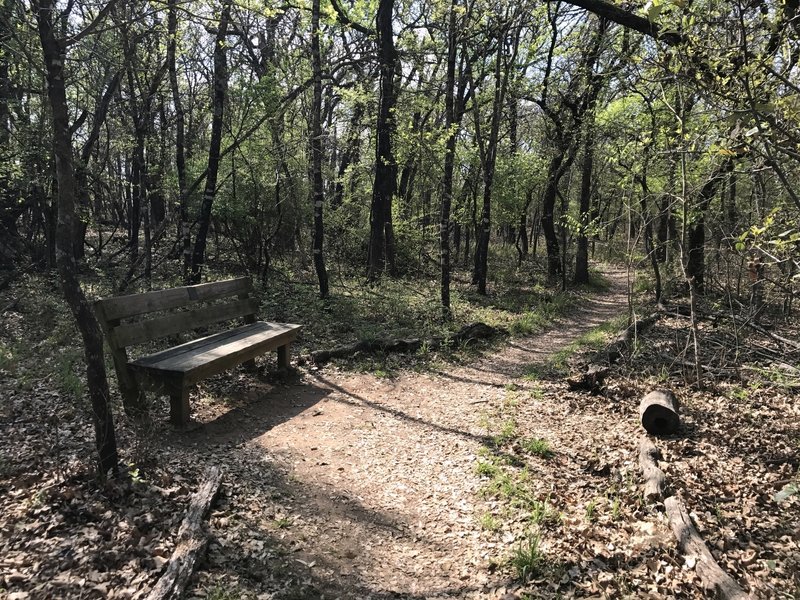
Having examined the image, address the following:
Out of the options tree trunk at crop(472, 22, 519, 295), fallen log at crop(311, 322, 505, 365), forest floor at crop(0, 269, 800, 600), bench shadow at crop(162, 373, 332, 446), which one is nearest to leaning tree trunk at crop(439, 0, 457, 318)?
fallen log at crop(311, 322, 505, 365)

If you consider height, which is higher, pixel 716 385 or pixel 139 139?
pixel 139 139

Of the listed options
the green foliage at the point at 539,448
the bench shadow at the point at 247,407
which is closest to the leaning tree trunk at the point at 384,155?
the bench shadow at the point at 247,407

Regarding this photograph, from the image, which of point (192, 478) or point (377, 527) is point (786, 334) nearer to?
point (377, 527)

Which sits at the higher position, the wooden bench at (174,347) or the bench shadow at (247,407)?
the wooden bench at (174,347)

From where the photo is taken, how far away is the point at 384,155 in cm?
1453

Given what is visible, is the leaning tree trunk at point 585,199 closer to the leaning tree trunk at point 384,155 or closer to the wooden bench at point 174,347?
the leaning tree trunk at point 384,155

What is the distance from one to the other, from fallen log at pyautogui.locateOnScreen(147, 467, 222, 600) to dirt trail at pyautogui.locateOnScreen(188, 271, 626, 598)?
0.58 metres

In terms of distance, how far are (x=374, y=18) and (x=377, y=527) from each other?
51.0ft

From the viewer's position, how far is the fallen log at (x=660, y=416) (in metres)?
5.32

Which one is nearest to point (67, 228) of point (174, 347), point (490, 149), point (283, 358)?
point (174, 347)

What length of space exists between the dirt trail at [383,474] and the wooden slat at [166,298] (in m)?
1.58

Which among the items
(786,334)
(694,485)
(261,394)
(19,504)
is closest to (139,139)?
(261,394)

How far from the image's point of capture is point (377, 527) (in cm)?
416

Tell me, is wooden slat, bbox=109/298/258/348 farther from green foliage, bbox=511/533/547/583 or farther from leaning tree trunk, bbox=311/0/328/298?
green foliage, bbox=511/533/547/583
